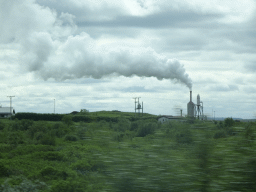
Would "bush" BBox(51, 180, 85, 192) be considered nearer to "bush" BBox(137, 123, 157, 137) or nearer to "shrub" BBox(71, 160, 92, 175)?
"bush" BBox(137, 123, 157, 137)

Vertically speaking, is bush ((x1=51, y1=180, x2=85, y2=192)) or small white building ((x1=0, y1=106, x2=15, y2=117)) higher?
small white building ((x1=0, y1=106, x2=15, y2=117))

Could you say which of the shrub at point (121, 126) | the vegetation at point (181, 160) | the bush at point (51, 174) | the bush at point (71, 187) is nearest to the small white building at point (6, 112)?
the shrub at point (121, 126)

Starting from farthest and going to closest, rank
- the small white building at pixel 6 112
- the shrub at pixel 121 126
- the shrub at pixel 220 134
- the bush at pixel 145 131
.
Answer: the small white building at pixel 6 112, the shrub at pixel 121 126, the bush at pixel 145 131, the shrub at pixel 220 134

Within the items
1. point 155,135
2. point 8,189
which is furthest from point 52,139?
point 155,135

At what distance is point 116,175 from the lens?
161 inches

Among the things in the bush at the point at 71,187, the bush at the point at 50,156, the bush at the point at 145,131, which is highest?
the bush at the point at 145,131

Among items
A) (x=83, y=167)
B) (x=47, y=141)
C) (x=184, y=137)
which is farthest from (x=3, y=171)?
(x=47, y=141)

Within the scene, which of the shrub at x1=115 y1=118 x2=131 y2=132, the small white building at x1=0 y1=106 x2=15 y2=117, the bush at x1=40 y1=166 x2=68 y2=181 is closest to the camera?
the shrub at x1=115 y1=118 x2=131 y2=132

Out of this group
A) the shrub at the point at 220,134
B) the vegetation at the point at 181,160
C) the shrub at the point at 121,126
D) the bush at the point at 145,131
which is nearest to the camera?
the vegetation at the point at 181,160

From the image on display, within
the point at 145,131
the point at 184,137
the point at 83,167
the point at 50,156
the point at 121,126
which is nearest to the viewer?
the point at 184,137

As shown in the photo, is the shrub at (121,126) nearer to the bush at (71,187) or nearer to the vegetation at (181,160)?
the bush at (71,187)

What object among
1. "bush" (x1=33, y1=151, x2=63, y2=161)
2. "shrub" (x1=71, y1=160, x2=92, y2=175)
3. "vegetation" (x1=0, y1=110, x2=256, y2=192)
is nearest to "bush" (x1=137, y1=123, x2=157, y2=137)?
"vegetation" (x1=0, y1=110, x2=256, y2=192)

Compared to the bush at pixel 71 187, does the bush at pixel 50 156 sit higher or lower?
lower

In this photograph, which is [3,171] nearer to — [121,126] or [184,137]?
[121,126]
